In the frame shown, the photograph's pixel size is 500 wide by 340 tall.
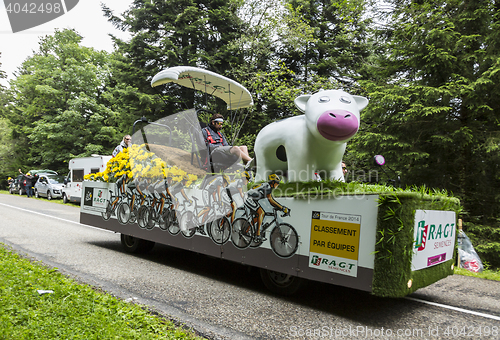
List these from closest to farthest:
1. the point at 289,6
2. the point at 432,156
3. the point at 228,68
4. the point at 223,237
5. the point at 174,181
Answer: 1. the point at 223,237
2. the point at 174,181
3. the point at 432,156
4. the point at 289,6
5. the point at 228,68

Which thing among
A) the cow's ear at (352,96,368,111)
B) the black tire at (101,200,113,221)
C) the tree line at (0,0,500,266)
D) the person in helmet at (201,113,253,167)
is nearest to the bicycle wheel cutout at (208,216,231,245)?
the person in helmet at (201,113,253,167)

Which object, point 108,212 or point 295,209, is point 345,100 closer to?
point 295,209

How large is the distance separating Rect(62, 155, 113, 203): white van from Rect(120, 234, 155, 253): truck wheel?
1070 cm

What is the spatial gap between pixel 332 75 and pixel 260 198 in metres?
14.2

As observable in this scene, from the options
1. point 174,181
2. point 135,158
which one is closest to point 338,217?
point 174,181

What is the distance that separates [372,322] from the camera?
12.2ft

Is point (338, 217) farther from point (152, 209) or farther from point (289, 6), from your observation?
point (289, 6)

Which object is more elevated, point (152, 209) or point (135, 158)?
point (135, 158)

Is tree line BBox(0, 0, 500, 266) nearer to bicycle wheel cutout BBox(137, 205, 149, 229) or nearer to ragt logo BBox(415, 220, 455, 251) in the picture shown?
ragt logo BBox(415, 220, 455, 251)

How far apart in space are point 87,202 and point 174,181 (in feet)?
9.70

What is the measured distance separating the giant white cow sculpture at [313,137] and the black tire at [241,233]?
0.78 meters

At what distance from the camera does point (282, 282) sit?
174 inches

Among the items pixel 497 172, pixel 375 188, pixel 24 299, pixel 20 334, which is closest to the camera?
pixel 20 334

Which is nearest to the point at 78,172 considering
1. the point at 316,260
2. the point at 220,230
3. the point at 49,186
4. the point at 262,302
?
the point at 49,186
